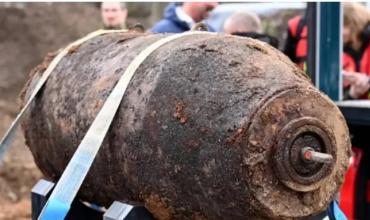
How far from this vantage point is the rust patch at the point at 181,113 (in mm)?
2290

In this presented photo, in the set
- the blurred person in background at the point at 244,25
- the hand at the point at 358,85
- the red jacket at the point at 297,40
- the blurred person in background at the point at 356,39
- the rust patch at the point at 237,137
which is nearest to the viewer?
the rust patch at the point at 237,137

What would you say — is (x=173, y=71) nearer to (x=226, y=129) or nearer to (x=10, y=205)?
(x=226, y=129)

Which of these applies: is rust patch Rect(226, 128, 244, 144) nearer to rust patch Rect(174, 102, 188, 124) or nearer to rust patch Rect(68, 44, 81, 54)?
rust patch Rect(174, 102, 188, 124)

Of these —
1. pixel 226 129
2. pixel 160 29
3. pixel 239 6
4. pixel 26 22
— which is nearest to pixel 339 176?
pixel 226 129

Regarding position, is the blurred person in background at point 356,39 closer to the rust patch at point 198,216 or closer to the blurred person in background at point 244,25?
the blurred person in background at point 244,25

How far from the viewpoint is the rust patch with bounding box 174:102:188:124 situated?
229 centimetres

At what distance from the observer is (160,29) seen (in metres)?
4.87

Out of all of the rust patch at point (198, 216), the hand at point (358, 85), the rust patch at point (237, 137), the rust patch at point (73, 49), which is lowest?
the rust patch at point (198, 216)

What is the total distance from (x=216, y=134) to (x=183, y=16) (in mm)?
2777

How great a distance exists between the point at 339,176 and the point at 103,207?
82 cm

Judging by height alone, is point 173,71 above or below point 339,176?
above

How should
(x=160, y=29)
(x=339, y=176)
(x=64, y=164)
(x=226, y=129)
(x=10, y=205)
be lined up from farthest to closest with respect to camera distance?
1. (x=10, y=205)
2. (x=160, y=29)
3. (x=64, y=164)
4. (x=339, y=176)
5. (x=226, y=129)

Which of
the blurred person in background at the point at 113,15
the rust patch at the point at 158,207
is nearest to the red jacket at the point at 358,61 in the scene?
the blurred person in background at the point at 113,15

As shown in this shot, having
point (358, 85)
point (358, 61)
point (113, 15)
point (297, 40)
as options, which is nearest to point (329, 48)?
point (358, 85)
